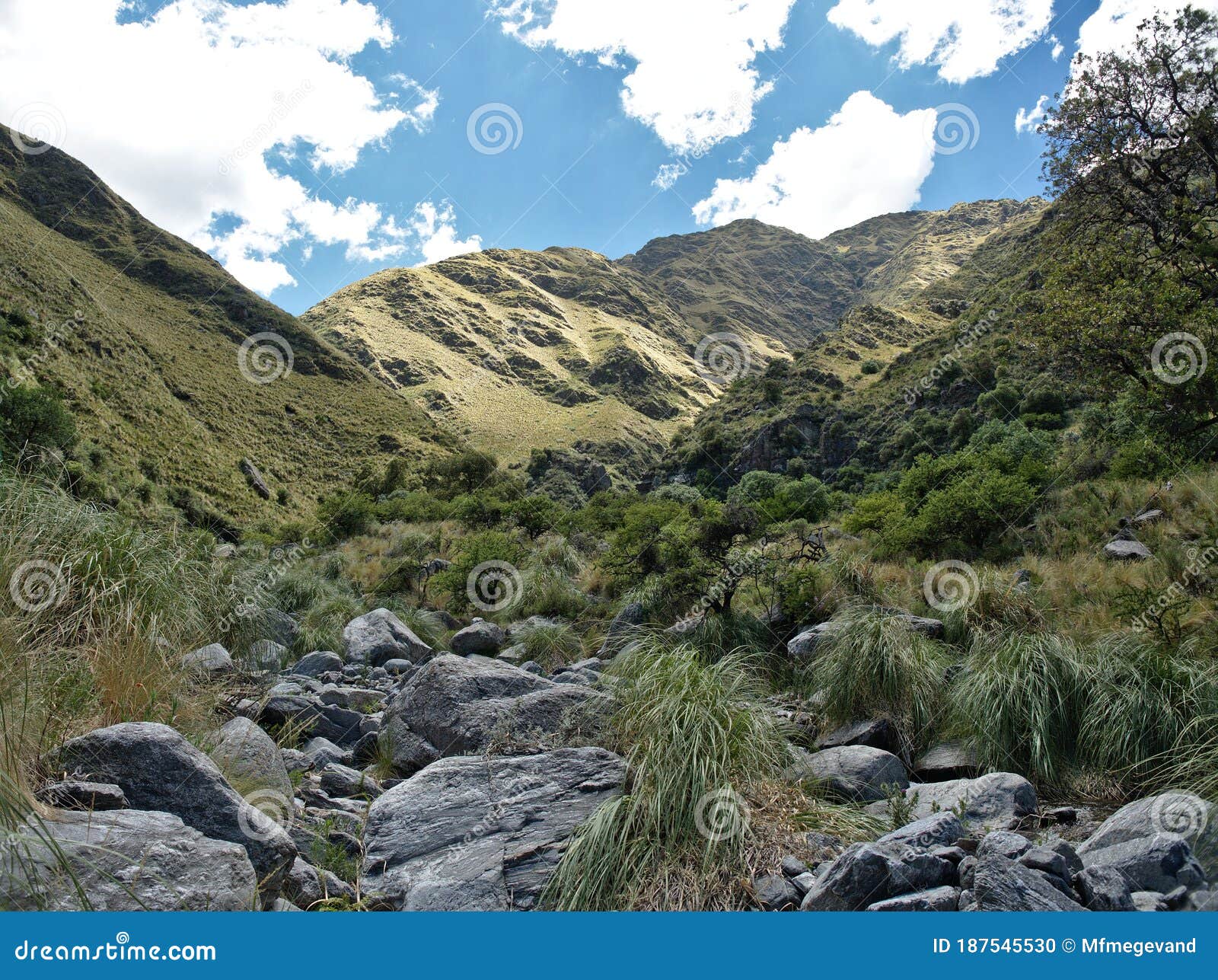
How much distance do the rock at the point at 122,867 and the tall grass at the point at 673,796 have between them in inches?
56.9

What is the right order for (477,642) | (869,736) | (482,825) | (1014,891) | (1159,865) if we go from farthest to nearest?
(477,642)
(869,736)
(482,825)
(1159,865)
(1014,891)

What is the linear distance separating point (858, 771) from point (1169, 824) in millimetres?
1834

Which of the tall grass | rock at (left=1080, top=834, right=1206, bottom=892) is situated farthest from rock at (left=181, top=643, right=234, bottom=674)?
rock at (left=1080, top=834, right=1206, bottom=892)

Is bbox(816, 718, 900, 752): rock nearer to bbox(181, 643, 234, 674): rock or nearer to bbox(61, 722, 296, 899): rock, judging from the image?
bbox(61, 722, 296, 899): rock

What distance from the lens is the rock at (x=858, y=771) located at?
468cm

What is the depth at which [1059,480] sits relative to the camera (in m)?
12.9

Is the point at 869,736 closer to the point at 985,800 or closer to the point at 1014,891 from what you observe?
the point at 985,800

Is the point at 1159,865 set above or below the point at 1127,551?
below

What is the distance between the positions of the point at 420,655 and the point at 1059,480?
12215 millimetres

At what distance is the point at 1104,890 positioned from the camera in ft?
9.16

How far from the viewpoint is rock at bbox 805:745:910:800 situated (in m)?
4.68
